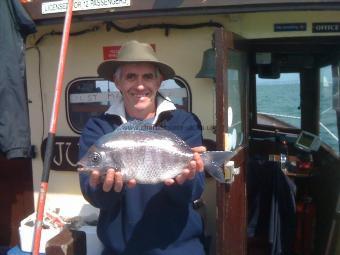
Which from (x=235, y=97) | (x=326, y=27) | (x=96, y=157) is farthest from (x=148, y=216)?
(x=326, y=27)

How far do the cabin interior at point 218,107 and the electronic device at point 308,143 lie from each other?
0.05 ft

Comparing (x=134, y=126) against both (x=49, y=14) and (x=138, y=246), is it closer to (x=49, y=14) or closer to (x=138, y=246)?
(x=138, y=246)

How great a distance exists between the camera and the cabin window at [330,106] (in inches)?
203

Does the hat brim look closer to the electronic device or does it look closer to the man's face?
the man's face

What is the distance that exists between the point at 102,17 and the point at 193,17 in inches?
36.4

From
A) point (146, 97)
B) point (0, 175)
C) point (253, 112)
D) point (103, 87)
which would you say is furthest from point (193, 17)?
point (253, 112)

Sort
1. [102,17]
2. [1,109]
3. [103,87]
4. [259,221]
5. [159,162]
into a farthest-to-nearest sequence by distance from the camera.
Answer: [259,221]
[103,87]
[102,17]
[1,109]
[159,162]

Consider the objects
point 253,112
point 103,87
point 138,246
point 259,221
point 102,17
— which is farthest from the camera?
point 253,112

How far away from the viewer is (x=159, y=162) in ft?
7.98

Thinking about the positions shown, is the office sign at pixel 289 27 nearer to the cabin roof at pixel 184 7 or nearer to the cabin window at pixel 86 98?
the cabin roof at pixel 184 7

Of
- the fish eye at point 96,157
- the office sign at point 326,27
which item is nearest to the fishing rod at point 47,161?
the fish eye at point 96,157

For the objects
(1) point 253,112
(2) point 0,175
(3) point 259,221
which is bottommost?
(3) point 259,221

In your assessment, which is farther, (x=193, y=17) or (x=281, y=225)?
(x=281, y=225)

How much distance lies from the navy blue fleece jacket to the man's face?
13 cm
